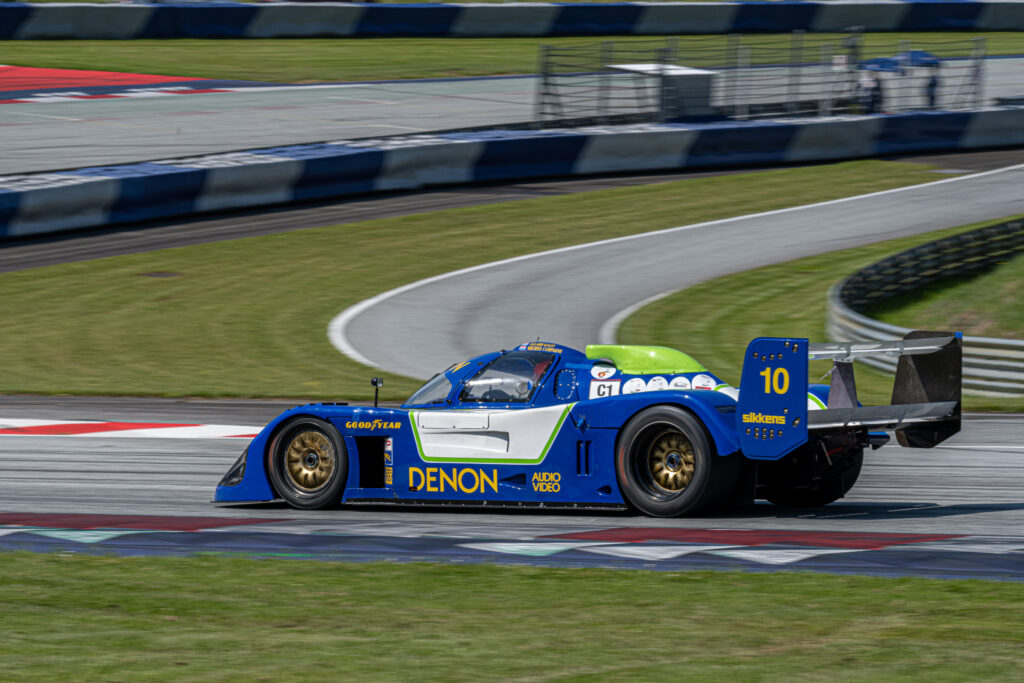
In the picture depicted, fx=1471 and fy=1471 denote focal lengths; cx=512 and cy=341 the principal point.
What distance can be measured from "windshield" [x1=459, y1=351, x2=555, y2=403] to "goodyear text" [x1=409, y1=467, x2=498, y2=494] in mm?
492

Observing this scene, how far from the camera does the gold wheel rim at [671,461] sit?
28.9ft

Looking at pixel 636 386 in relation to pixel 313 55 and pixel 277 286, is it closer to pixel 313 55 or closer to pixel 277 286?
pixel 277 286

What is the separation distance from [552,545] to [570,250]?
14605 millimetres

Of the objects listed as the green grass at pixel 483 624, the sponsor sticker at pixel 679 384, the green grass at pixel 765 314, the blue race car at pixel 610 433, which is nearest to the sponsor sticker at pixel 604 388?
the blue race car at pixel 610 433

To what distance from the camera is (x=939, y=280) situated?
19.2m

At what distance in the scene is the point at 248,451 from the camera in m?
10.1

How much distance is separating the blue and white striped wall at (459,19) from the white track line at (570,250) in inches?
606

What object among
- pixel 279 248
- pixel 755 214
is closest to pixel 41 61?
pixel 279 248

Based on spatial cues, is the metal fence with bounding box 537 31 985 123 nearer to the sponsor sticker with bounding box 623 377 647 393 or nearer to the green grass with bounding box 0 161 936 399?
the green grass with bounding box 0 161 936 399

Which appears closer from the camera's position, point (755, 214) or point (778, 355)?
point (778, 355)

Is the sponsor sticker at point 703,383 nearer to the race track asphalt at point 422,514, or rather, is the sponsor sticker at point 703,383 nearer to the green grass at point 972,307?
the race track asphalt at point 422,514

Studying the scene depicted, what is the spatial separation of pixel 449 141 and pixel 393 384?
1173 cm

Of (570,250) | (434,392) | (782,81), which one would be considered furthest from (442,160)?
(434,392)

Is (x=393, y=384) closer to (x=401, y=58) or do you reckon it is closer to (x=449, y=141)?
(x=449, y=141)
